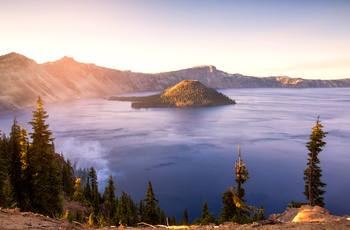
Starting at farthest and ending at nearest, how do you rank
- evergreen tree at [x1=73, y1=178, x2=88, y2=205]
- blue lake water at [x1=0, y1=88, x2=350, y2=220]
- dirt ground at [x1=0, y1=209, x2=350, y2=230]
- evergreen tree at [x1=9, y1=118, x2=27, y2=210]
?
blue lake water at [x1=0, y1=88, x2=350, y2=220] → evergreen tree at [x1=73, y1=178, x2=88, y2=205] → evergreen tree at [x1=9, y1=118, x2=27, y2=210] → dirt ground at [x1=0, y1=209, x2=350, y2=230]

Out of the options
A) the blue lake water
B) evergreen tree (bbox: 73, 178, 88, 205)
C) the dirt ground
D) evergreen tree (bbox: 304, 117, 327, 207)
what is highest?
the dirt ground

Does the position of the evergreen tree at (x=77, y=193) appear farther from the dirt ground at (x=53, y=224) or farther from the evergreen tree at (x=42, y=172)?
the dirt ground at (x=53, y=224)

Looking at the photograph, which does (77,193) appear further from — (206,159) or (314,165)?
(206,159)

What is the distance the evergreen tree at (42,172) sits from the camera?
28109mm

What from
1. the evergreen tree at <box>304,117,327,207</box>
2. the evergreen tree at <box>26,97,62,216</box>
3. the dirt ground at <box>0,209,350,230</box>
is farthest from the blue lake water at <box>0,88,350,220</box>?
the dirt ground at <box>0,209,350,230</box>

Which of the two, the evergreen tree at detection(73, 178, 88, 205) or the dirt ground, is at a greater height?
the dirt ground

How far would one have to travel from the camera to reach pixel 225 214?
31.3 meters

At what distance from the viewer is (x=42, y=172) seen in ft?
93.9

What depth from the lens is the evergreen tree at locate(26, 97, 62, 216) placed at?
28.1 metres

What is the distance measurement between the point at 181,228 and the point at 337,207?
251ft

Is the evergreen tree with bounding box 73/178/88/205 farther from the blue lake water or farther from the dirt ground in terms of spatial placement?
the dirt ground

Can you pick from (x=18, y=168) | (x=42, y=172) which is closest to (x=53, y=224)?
(x=42, y=172)

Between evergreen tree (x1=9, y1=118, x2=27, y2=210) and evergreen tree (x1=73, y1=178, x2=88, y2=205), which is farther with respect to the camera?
evergreen tree (x1=73, y1=178, x2=88, y2=205)

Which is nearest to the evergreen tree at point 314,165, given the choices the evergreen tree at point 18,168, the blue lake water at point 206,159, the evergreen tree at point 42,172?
the evergreen tree at point 42,172
